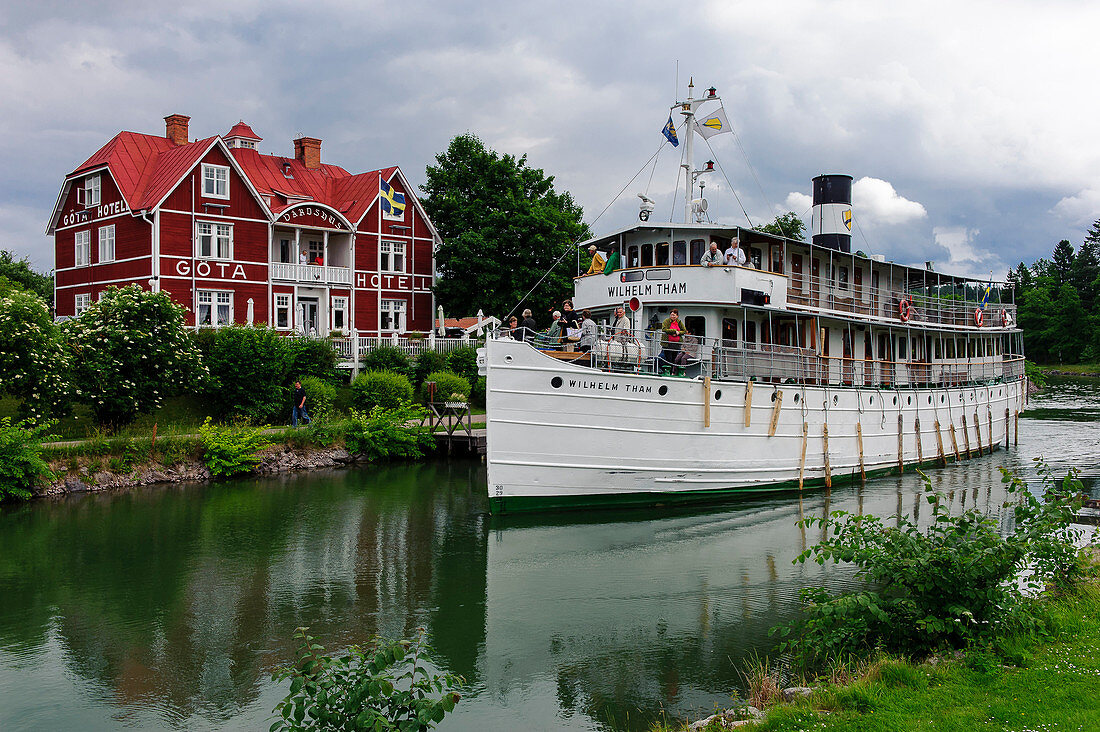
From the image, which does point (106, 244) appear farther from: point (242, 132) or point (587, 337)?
point (587, 337)

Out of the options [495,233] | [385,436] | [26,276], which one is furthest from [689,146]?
[26,276]

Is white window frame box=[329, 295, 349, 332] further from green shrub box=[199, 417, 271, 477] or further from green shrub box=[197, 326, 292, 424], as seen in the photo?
green shrub box=[199, 417, 271, 477]

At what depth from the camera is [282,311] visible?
40.8 metres

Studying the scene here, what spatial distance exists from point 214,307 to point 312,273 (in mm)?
5204

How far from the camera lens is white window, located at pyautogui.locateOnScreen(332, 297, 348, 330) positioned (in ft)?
142

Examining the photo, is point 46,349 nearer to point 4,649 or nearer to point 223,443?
point 223,443

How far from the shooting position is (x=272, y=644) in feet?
36.7

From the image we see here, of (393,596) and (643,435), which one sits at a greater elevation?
(643,435)

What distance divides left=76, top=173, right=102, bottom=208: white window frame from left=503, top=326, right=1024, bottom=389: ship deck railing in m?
28.6

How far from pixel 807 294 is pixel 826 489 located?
5511 millimetres

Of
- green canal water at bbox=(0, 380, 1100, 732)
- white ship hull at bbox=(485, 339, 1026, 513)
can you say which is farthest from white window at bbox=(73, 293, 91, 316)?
white ship hull at bbox=(485, 339, 1026, 513)

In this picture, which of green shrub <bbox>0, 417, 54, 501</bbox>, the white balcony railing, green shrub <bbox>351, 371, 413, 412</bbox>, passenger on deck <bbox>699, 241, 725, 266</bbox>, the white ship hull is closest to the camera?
the white ship hull

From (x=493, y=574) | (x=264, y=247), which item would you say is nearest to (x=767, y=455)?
(x=493, y=574)

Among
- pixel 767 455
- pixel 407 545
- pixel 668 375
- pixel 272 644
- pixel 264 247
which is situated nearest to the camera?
pixel 272 644
